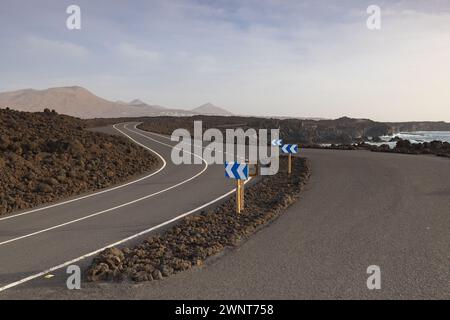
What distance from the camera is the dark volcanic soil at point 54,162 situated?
530 inches

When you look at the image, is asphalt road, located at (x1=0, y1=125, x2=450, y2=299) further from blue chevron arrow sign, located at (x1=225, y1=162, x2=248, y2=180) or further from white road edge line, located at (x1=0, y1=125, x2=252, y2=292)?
blue chevron arrow sign, located at (x1=225, y1=162, x2=248, y2=180)

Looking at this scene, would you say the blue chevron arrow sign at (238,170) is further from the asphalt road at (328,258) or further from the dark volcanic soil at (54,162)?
the dark volcanic soil at (54,162)

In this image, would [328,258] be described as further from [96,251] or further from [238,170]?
[96,251]

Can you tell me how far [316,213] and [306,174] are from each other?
6.07m

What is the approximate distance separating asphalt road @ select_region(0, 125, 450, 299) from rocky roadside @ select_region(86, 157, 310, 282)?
27 centimetres

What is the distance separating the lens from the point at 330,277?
5457mm

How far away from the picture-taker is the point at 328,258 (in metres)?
6.23

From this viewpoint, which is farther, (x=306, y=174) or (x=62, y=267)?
(x=306, y=174)

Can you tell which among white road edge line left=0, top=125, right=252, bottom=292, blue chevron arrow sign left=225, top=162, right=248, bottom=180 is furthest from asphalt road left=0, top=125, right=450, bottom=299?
blue chevron arrow sign left=225, top=162, right=248, bottom=180

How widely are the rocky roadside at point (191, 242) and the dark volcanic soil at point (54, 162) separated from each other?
6513mm

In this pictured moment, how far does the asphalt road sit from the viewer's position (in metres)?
5.09
